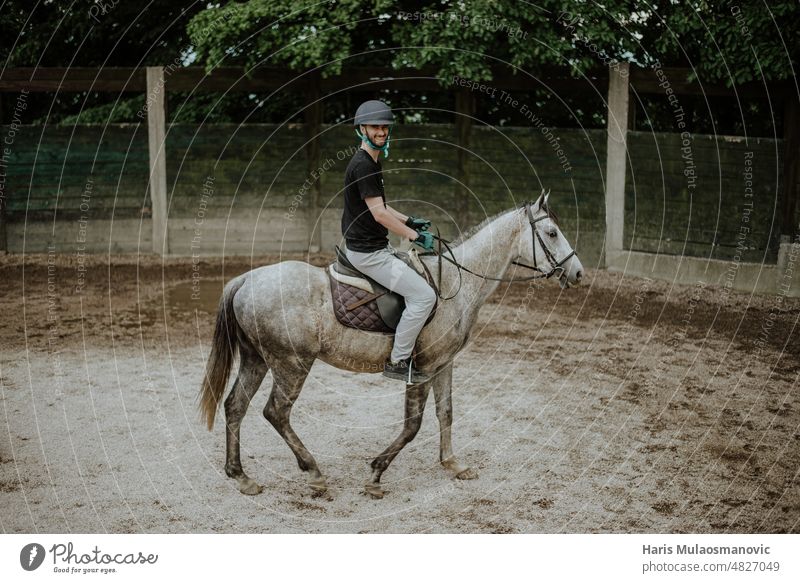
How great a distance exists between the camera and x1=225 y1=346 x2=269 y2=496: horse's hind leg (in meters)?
6.81

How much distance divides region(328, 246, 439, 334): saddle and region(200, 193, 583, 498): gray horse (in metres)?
0.09

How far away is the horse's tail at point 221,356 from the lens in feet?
22.2

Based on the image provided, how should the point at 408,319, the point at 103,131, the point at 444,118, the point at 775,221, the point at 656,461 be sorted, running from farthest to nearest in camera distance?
the point at 444,118 → the point at 103,131 → the point at 775,221 → the point at 656,461 → the point at 408,319

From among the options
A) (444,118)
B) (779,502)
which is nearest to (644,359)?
(779,502)

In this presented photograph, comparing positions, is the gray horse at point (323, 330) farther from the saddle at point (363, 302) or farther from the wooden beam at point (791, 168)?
the wooden beam at point (791, 168)

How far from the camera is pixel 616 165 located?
14.9 m

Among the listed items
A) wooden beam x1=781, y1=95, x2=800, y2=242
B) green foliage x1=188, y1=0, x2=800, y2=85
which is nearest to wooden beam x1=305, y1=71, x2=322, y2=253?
green foliage x1=188, y1=0, x2=800, y2=85

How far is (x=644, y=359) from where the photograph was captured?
10414mm

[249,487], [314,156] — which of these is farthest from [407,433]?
[314,156]

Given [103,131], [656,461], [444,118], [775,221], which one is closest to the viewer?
[656,461]
